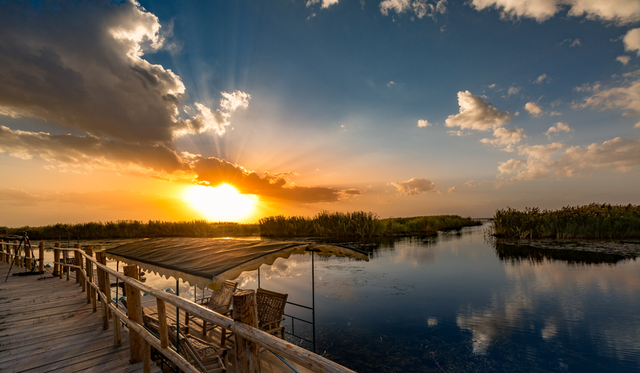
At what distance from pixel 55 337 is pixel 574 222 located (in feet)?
103

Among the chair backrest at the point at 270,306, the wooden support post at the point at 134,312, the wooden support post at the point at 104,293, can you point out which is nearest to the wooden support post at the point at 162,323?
the wooden support post at the point at 134,312

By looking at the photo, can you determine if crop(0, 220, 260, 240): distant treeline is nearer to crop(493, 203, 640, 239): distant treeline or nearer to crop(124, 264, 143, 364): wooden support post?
crop(493, 203, 640, 239): distant treeline

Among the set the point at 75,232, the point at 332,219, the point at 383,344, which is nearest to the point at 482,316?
the point at 383,344

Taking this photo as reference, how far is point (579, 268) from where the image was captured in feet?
46.2

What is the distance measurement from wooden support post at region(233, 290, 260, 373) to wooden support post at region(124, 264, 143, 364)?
247 cm

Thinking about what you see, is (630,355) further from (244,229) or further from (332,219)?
(244,229)

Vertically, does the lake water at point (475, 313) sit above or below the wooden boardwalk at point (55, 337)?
below

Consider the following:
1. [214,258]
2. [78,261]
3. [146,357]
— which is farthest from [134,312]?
[78,261]

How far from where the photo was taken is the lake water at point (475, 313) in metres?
6.61

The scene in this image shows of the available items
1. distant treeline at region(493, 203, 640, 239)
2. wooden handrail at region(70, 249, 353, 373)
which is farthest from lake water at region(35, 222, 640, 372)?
distant treeline at region(493, 203, 640, 239)

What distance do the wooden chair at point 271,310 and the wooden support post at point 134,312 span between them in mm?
2410

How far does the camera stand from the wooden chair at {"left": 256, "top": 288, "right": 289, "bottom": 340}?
6.38 metres

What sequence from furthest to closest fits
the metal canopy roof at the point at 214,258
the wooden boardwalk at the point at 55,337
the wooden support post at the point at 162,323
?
the wooden boardwalk at the point at 55,337 < the metal canopy roof at the point at 214,258 < the wooden support post at the point at 162,323

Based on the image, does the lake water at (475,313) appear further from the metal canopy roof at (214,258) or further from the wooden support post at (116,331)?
the wooden support post at (116,331)
